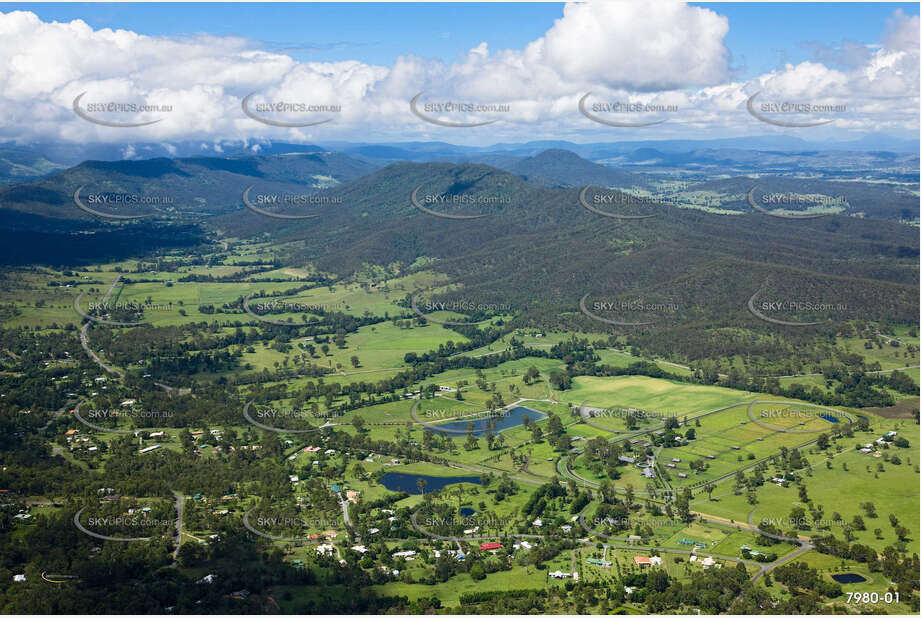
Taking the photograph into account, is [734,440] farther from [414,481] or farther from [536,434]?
[414,481]

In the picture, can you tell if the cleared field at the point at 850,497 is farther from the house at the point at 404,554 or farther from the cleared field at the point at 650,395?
the house at the point at 404,554

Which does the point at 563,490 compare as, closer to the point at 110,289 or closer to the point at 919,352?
the point at 919,352

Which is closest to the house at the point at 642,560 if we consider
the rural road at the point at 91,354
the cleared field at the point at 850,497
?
the cleared field at the point at 850,497

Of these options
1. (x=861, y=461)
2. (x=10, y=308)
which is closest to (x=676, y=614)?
(x=861, y=461)

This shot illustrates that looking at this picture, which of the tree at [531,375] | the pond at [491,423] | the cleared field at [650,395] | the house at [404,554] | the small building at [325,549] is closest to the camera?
the small building at [325,549]

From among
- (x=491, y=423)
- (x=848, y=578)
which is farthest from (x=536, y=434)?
(x=848, y=578)

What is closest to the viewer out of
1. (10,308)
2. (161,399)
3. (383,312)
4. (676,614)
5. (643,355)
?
(676,614)

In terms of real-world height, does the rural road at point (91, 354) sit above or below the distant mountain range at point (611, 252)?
below
